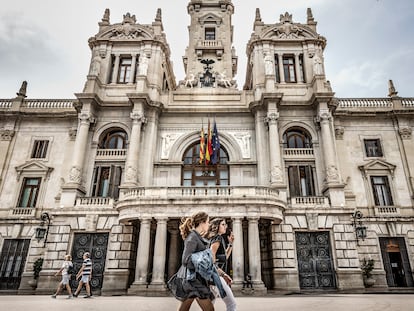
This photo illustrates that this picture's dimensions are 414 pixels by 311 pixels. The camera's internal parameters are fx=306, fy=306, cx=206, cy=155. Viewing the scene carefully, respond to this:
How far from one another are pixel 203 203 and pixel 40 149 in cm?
1614

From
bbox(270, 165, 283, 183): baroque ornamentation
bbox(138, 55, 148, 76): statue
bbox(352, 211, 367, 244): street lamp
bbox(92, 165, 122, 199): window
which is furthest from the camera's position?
bbox(138, 55, 148, 76): statue

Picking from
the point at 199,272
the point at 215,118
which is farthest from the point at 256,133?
the point at 199,272

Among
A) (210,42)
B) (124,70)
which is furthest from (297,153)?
(124,70)

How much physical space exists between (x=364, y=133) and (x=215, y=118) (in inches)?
501

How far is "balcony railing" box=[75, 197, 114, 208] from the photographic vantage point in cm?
2161

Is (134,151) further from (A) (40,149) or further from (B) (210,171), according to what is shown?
(A) (40,149)

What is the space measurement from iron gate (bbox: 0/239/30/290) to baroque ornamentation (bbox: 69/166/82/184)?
611 cm

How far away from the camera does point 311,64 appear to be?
2711cm

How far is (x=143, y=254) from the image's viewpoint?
18.1 metres

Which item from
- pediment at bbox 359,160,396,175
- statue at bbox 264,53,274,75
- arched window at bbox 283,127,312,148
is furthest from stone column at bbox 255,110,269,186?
pediment at bbox 359,160,396,175

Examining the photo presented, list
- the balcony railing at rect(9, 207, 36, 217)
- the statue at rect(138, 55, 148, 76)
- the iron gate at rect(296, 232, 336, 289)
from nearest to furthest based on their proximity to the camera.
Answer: the iron gate at rect(296, 232, 336, 289), the balcony railing at rect(9, 207, 36, 217), the statue at rect(138, 55, 148, 76)

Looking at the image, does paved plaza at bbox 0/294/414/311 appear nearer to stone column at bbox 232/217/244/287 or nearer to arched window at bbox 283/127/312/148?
stone column at bbox 232/217/244/287

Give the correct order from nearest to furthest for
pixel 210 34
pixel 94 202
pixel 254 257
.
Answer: pixel 254 257 → pixel 94 202 → pixel 210 34

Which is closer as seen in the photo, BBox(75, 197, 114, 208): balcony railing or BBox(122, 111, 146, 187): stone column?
BBox(75, 197, 114, 208): balcony railing
